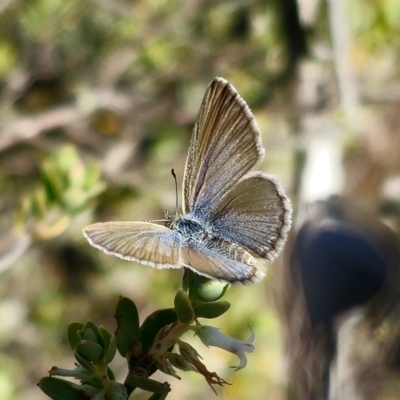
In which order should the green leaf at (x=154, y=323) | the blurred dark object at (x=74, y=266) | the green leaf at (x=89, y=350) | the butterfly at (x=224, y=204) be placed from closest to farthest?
1. the green leaf at (x=89, y=350)
2. the green leaf at (x=154, y=323)
3. the butterfly at (x=224, y=204)
4. the blurred dark object at (x=74, y=266)

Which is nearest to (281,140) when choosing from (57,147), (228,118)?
(57,147)

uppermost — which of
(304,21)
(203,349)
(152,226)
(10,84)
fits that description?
(304,21)

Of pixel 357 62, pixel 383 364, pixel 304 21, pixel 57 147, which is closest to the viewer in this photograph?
pixel 57 147

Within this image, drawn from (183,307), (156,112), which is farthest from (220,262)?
(156,112)

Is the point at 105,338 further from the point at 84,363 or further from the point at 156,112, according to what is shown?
the point at 156,112

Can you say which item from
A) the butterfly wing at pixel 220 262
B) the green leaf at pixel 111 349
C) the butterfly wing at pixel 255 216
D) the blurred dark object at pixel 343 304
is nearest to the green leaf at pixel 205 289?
the butterfly wing at pixel 220 262

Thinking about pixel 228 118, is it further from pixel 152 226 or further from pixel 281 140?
pixel 281 140

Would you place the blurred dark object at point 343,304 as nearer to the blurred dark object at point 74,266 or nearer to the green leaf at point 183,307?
the blurred dark object at point 74,266
